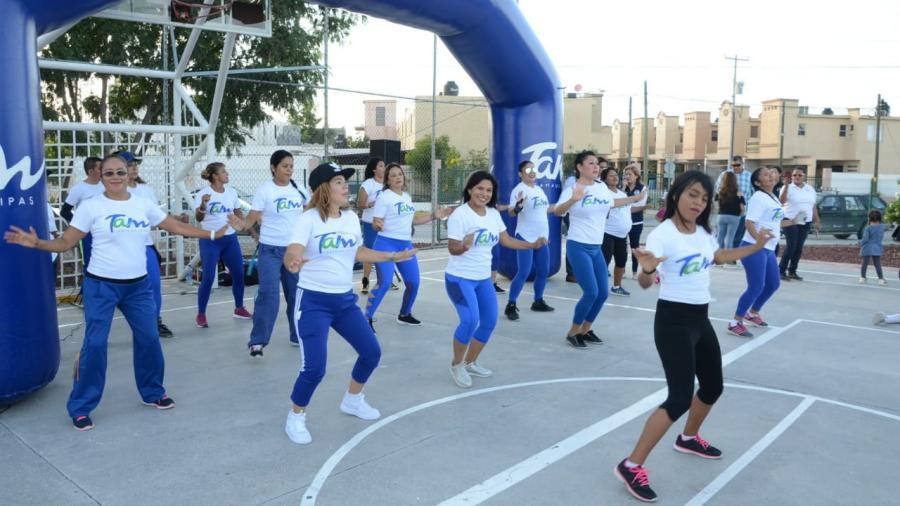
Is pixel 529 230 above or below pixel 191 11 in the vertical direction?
below

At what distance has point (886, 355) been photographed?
712 cm

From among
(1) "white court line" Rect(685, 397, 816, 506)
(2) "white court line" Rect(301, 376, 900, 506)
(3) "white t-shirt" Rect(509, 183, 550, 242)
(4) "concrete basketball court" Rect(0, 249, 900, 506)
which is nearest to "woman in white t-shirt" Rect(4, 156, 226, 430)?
(4) "concrete basketball court" Rect(0, 249, 900, 506)

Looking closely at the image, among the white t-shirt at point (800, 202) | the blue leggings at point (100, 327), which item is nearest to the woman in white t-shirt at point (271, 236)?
the blue leggings at point (100, 327)

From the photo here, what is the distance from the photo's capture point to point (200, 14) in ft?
28.9

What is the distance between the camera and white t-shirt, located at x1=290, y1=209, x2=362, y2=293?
15.0 ft

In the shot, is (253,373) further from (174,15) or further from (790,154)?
(790,154)

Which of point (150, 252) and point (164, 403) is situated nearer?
point (164, 403)

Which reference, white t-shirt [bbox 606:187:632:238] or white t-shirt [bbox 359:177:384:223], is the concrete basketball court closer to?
white t-shirt [bbox 359:177:384:223]

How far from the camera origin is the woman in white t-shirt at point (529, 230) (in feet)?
28.2

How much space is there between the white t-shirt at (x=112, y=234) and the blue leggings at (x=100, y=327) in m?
0.10

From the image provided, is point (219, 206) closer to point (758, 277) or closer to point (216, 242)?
point (216, 242)

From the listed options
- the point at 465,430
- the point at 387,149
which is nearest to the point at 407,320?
the point at 465,430

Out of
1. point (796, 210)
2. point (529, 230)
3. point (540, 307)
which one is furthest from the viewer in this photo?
point (796, 210)

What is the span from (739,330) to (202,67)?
42.0 ft
